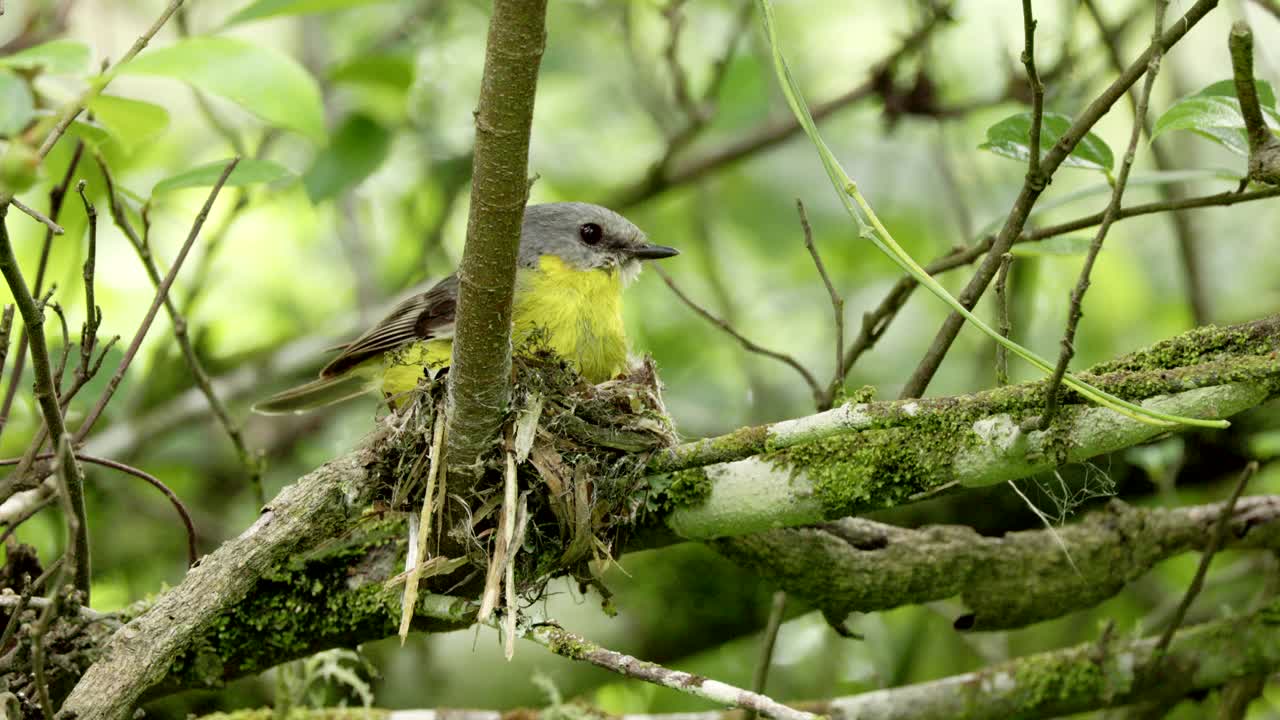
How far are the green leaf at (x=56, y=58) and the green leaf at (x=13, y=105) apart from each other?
0.08 m

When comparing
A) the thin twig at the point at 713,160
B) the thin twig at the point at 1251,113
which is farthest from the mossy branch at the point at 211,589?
the thin twig at the point at 713,160

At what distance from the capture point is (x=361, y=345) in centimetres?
465

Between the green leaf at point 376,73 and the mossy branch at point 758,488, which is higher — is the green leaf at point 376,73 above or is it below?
above

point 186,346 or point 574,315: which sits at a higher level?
point 574,315

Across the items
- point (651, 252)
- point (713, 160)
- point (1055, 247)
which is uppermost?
point (713, 160)

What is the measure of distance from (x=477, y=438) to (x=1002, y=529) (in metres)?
2.84

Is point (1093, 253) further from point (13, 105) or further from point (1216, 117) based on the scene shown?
point (13, 105)

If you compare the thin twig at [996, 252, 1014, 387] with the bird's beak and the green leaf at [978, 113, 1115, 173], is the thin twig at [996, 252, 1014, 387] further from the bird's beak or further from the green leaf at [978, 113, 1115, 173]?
the bird's beak

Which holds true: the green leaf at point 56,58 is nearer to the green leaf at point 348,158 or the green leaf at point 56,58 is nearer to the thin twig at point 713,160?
the green leaf at point 348,158

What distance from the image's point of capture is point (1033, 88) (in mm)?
2727

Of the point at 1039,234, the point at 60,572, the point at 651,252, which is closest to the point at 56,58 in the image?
the point at 60,572

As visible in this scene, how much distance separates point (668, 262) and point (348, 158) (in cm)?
357

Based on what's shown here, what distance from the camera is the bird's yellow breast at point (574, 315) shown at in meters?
4.39

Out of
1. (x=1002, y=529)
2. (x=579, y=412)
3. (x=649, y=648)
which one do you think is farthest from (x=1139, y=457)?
(x=579, y=412)
